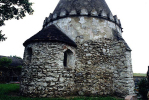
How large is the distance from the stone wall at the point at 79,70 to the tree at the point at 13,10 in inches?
98.4

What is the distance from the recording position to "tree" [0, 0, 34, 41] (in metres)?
7.21

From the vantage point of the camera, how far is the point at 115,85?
7.88 meters

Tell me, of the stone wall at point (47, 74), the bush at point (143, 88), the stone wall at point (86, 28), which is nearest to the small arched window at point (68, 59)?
the stone wall at point (47, 74)

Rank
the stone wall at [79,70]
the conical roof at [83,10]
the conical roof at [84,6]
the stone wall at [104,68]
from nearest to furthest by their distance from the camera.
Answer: the stone wall at [79,70] → the stone wall at [104,68] → the conical roof at [83,10] → the conical roof at [84,6]

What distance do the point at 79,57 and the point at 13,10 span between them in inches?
225

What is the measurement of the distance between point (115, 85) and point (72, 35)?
191 inches

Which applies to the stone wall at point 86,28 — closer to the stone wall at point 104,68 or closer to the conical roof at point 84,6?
the stone wall at point 104,68

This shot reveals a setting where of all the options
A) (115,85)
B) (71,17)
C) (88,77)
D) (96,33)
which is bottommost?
(115,85)

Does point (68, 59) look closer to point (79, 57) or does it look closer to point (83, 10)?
point (79, 57)

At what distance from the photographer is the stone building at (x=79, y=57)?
6668 mm

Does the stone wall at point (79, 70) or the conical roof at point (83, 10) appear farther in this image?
the conical roof at point (83, 10)

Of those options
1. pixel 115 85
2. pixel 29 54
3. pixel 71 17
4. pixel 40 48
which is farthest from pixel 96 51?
pixel 29 54

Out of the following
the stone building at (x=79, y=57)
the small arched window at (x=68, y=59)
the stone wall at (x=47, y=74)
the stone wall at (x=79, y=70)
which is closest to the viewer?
the stone wall at (x=47, y=74)

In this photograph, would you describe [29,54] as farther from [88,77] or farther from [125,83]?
[125,83]
